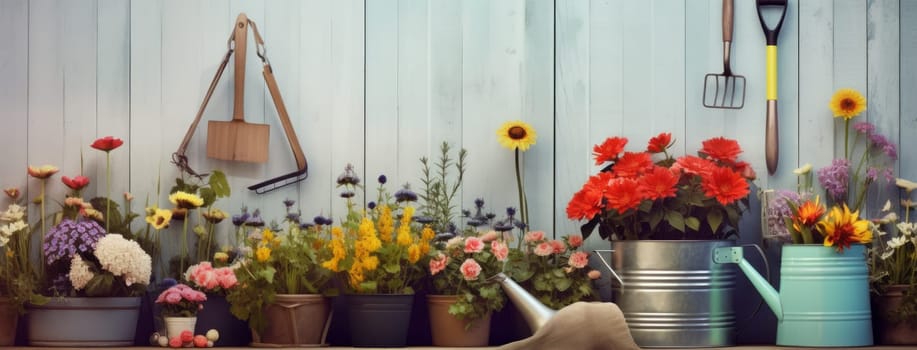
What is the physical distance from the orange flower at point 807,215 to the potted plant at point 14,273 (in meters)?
1.80

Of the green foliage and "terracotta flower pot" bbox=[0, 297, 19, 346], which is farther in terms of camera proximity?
the green foliage

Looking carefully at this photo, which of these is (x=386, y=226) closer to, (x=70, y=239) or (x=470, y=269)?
(x=470, y=269)

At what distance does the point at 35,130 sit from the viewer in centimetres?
306

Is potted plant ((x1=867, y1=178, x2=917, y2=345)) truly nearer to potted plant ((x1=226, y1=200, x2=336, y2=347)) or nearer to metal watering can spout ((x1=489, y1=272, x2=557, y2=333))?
metal watering can spout ((x1=489, y1=272, x2=557, y2=333))

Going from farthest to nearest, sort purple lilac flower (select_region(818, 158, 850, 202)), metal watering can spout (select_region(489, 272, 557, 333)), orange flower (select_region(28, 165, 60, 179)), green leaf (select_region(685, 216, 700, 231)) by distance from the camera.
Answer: purple lilac flower (select_region(818, 158, 850, 202)) → orange flower (select_region(28, 165, 60, 179)) → green leaf (select_region(685, 216, 700, 231)) → metal watering can spout (select_region(489, 272, 557, 333))

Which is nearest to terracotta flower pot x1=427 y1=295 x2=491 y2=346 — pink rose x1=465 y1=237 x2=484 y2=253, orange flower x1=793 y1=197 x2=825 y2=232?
pink rose x1=465 y1=237 x2=484 y2=253

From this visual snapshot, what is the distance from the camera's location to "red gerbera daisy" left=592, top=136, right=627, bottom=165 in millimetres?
2896

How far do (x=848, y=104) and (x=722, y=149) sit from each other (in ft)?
1.26

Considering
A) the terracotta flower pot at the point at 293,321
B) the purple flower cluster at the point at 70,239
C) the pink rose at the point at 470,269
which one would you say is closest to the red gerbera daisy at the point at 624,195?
the pink rose at the point at 470,269

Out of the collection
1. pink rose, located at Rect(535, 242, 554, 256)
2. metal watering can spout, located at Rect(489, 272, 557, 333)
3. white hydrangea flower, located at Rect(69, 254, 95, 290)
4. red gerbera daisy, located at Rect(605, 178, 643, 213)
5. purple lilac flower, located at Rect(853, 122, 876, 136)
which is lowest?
metal watering can spout, located at Rect(489, 272, 557, 333)

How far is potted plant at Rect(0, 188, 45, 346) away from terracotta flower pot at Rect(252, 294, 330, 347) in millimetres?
526

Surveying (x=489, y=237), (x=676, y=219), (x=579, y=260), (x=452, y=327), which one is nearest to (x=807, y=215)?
(x=676, y=219)

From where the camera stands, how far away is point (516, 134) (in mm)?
2977

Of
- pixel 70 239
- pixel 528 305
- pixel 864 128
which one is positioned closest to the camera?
pixel 528 305
